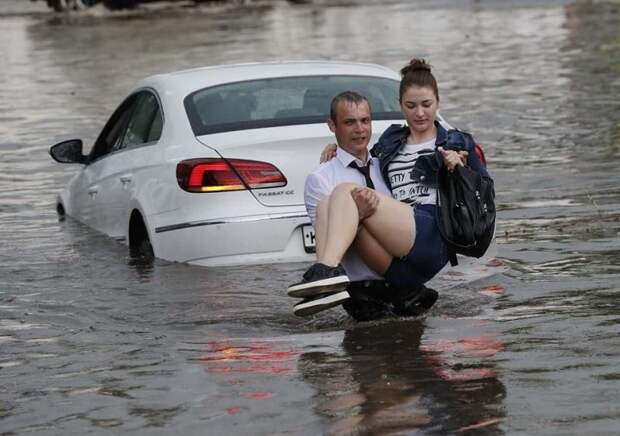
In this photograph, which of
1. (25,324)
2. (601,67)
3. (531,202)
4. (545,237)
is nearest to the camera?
(25,324)

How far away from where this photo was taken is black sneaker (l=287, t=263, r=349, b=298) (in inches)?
318

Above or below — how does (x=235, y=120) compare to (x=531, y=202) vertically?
above

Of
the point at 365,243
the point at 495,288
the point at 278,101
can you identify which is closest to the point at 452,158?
the point at 365,243

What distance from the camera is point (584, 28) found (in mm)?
34344

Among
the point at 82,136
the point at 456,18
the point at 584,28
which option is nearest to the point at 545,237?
the point at 82,136

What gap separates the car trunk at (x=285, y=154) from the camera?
33.3ft

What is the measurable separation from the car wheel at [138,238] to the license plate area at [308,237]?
51.3 inches

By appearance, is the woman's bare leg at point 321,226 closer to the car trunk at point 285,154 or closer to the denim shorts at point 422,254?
the denim shorts at point 422,254

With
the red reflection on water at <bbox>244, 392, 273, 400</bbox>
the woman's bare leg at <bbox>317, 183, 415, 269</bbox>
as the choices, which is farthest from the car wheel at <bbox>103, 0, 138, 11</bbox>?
the red reflection on water at <bbox>244, 392, 273, 400</bbox>

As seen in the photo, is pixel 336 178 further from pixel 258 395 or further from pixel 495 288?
pixel 258 395

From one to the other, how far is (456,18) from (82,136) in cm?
2208

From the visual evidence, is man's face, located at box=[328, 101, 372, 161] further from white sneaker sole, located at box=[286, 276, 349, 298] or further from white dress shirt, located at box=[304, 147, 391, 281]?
white sneaker sole, located at box=[286, 276, 349, 298]

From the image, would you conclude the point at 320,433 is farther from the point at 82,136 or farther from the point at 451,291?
the point at 82,136

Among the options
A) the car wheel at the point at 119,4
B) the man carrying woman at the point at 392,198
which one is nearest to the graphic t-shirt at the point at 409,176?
the man carrying woman at the point at 392,198
